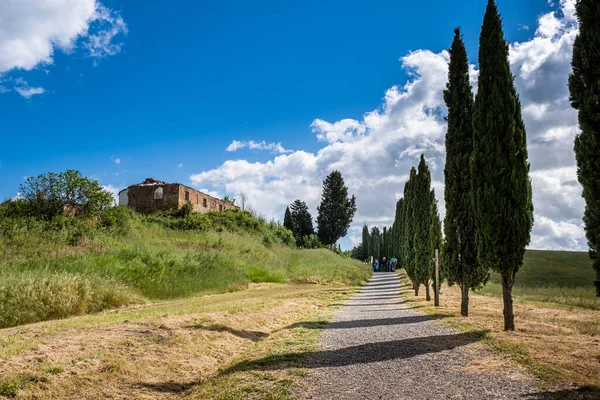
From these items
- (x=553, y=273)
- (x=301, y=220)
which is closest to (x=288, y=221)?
(x=301, y=220)

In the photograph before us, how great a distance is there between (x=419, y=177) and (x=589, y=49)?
49.4ft

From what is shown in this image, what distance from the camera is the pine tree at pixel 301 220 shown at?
7188 cm

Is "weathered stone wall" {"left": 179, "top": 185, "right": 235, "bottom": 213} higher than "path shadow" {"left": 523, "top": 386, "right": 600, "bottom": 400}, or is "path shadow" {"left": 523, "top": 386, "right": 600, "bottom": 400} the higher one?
"weathered stone wall" {"left": 179, "top": 185, "right": 235, "bottom": 213}

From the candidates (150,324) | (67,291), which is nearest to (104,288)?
Answer: (67,291)

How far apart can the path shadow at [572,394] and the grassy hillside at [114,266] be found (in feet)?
36.9

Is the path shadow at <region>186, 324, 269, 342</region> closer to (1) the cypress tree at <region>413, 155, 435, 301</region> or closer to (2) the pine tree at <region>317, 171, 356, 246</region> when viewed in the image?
(1) the cypress tree at <region>413, 155, 435, 301</region>

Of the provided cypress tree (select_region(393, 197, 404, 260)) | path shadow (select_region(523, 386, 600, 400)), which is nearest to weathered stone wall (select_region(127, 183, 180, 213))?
cypress tree (select_region(393, 197, 404, 260))

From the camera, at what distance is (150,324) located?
329 inches

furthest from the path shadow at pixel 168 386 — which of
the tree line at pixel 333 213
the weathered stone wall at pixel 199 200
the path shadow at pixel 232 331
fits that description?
the tree line at pixel 333 213

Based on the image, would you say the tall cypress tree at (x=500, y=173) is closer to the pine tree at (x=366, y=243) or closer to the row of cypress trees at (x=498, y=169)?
the row of cypress trees at (x=498, y=169)

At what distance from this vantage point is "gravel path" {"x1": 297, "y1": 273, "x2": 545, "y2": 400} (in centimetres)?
487

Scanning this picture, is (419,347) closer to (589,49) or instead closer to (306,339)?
(306,339)

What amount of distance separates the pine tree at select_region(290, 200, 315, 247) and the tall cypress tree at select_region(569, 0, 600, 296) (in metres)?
64.1

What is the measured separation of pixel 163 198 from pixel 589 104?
134 ft
